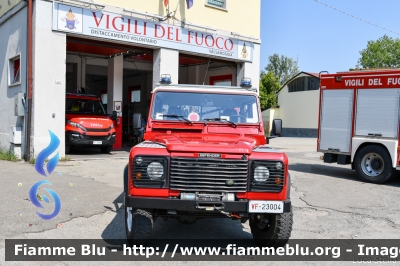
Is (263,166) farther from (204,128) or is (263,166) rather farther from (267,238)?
(204,128)

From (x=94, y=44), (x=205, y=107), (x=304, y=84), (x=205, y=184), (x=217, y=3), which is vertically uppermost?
(x=217, y=3)

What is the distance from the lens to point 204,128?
574cm

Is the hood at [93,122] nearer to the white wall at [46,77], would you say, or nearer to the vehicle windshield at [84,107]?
the vehicle windshield at [84,107]

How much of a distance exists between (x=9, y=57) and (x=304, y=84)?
30.4m

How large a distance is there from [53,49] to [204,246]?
907 centimetres

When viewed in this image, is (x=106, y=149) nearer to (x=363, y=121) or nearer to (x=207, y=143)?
(x=363, y=121)

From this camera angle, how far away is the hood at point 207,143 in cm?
451

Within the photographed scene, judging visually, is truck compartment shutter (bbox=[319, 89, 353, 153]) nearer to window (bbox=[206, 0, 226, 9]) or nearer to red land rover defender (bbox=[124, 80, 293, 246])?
window (bbox=[206, 0, 226, 9])

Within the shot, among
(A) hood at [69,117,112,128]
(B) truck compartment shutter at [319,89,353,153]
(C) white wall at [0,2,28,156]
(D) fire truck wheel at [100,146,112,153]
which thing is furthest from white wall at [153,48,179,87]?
(B) truck compartment shutter at [319,89,353,153]

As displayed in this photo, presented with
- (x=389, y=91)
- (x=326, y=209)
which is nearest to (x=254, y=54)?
(x=389, y=91)

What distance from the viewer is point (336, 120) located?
37.6ft

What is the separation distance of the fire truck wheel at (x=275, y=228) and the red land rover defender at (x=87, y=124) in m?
10.1

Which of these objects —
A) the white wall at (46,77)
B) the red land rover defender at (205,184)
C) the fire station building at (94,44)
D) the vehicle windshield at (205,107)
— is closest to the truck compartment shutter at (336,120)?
the fire station building at (94,44)

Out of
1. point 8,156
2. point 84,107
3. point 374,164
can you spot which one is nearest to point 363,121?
point 374,164
